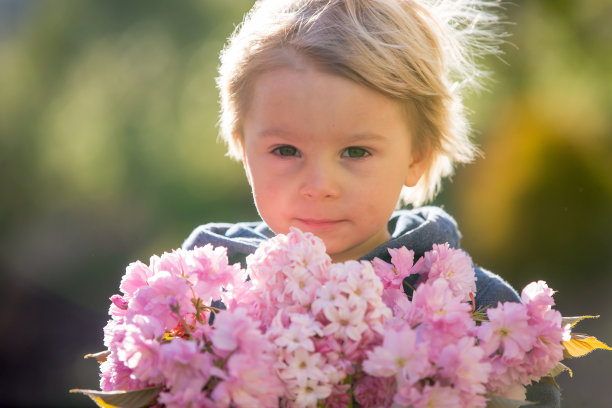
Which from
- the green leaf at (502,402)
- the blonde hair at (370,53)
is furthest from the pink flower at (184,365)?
the blonde hair at (370,53)

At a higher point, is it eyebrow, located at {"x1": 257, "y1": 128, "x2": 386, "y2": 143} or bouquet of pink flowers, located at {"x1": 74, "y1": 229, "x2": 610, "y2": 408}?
eyebrow, located at {"x1": 257, "y1": 128, "x2": 386, "y2": 143}

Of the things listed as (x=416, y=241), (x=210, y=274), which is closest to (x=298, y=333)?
(x=210, y=274)

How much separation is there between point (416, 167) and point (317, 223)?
0.43 metres

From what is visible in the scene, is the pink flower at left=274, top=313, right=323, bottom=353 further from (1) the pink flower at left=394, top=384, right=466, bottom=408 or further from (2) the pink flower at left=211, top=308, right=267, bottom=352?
(1) the pink flower at left=394, top=384, right=466, bottom=408

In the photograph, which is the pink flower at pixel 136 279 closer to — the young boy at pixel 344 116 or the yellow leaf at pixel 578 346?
the young boy at pixel 344 116

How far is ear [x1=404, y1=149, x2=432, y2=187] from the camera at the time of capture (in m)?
2.13

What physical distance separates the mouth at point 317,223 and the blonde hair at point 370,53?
0.35 meters

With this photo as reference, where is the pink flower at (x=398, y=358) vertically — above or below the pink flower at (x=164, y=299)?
below

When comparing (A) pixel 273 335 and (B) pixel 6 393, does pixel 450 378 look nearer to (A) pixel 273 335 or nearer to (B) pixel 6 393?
(A) pixel 273 335

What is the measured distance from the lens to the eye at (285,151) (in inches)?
74.5

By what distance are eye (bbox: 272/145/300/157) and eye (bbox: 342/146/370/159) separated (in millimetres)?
126

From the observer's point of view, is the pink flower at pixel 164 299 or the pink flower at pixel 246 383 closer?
the pink flower at pixel 246 383

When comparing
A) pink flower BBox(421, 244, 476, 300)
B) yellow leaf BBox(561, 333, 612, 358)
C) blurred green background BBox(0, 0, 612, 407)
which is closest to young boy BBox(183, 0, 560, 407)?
yellow leaf BBox(561, 333, 612, 358)

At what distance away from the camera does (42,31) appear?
4734mm
